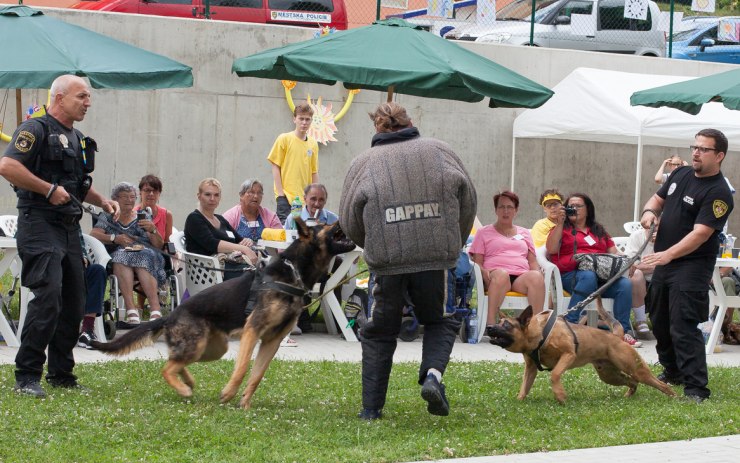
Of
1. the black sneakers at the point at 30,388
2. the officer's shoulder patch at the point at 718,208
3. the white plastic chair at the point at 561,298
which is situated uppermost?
the officer's shoulder patch at the point at 718,208

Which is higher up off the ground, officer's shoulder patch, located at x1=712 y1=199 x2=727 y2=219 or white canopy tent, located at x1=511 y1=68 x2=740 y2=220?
white canopy tent, located at x1=511 y1=68 x2=740 y2=220

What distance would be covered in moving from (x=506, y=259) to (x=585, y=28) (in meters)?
9.86

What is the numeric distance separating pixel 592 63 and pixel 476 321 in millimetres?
7992

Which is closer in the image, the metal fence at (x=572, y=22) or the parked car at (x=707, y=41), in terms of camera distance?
the metal fence at (x=572, y=22)

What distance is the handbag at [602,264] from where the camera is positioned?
33.7 feet

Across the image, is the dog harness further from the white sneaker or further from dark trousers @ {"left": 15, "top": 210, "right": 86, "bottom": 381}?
the white sneaker

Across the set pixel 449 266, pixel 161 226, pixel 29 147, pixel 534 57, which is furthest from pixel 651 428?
pixel 534 57

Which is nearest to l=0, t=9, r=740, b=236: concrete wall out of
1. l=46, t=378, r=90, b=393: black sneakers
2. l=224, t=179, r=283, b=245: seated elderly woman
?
l=224, t=179, r=283, b=245: seated elderly woman

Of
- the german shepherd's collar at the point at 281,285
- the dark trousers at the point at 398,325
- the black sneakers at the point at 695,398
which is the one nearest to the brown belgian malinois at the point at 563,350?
the black sneakers at the point at 695,398

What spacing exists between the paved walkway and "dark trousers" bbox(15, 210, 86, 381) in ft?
4.58

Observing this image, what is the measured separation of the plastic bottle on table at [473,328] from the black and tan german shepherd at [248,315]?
3738 millimetres

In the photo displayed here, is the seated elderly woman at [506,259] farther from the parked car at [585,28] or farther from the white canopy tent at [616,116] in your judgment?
the parked car at [585,28]

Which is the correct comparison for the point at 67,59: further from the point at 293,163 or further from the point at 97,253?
the point at 293,163

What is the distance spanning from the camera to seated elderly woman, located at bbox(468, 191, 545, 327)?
32.7ft
